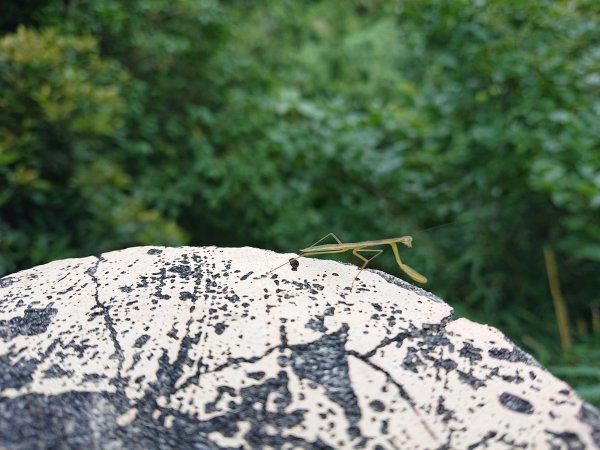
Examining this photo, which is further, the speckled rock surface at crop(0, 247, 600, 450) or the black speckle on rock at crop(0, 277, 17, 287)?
the black speckle on rock at crop(0, 277, 17, 287)

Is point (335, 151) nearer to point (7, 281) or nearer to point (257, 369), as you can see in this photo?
point (7, 281)

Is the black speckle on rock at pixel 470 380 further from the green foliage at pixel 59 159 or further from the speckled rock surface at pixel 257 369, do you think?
the green foliage at pixel 59 159

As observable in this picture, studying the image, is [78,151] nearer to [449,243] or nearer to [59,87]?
[59,87]

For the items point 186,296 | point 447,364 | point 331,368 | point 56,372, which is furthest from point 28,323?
point 447,364

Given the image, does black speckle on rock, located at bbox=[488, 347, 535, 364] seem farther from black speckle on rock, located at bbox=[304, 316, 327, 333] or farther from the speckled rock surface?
black speckle on rock, located at bbox=[304, 316, 327, 333]

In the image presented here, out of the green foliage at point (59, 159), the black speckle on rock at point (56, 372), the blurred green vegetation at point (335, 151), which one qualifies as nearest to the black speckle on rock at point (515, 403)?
the black speckle on rock at point (56, 372)

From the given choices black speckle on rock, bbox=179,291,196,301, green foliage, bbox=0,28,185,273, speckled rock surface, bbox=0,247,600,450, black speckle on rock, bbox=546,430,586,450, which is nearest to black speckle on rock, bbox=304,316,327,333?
speckled rock surface, bbox=0,247,600,450
